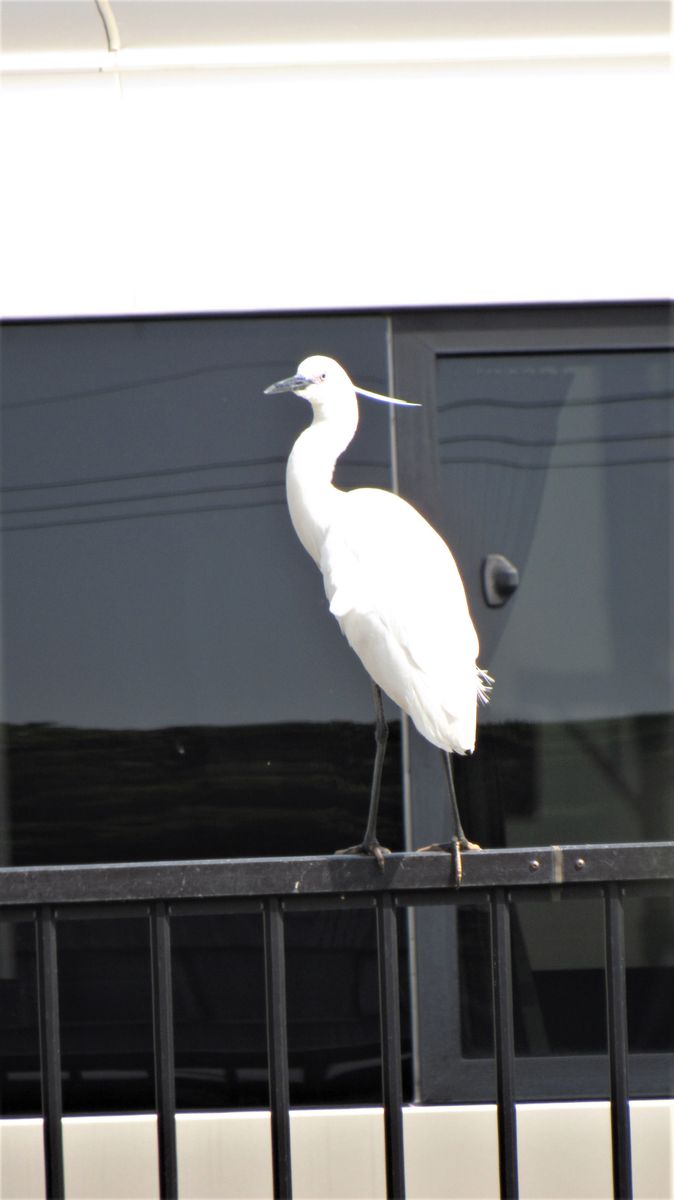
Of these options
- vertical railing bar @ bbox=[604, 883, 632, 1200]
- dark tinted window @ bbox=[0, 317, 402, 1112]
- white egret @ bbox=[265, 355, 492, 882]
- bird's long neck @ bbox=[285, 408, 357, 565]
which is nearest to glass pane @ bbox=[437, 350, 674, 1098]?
dark tinted window @ bbox=[0, 317, 402, 1112]

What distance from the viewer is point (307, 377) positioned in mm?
1964

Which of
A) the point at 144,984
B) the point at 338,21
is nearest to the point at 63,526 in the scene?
the point at 144,984

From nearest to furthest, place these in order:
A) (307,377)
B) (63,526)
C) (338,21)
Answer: (307,377) < (338,21) < (63,526)

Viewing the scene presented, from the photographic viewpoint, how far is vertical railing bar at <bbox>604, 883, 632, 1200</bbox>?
1187mm

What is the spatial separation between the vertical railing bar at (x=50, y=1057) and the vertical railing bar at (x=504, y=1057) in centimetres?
40

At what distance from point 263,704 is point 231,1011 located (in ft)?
1.92

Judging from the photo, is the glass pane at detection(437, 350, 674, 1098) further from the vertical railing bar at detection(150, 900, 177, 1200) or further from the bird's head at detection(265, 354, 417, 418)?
the vertical railing bar at detection(150, 900, 177, 1200)

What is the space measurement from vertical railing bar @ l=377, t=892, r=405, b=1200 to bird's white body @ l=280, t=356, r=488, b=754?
43cm

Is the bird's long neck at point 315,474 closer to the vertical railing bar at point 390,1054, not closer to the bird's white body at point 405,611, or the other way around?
the bird's white body at point 405,611

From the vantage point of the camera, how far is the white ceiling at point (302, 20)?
2.32m

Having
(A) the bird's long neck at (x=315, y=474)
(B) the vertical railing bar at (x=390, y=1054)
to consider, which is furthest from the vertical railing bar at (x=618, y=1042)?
(A) the bird's long neck at (x=315, y=474)

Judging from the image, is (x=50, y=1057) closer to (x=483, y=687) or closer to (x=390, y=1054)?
(x=390, y=1054)

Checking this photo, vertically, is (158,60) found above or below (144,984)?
above

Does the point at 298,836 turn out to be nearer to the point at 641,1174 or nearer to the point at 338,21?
the point at 641,1174
